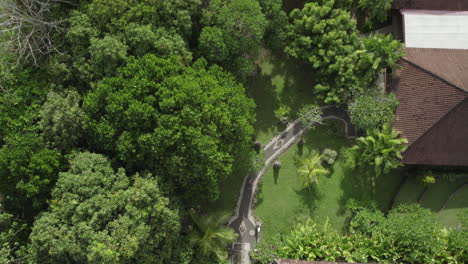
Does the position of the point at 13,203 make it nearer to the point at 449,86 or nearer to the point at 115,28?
the point at 115,28

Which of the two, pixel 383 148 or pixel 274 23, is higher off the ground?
pixel 274 23

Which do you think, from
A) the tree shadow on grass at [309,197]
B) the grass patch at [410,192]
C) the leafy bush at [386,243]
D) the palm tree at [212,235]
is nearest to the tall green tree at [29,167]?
the palm tree at [212,235]

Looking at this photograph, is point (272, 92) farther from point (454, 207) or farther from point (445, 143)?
point (454, 207)

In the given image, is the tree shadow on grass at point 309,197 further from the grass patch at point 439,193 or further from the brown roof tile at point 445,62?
the brown roof tile at point 445,62

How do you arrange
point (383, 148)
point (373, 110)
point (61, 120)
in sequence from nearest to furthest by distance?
point (61, 120), point (373, 110), point (383, 148)

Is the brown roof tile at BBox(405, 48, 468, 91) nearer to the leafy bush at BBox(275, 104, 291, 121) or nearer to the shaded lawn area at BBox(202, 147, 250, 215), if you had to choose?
the leafy bush at BBox(275, 104, 291, 121)

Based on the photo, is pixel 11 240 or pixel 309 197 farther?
pixel 309 197

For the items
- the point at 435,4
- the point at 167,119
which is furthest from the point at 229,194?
the point at 435,4

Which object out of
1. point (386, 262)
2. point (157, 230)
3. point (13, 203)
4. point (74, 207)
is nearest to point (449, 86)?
point (386, 262)
